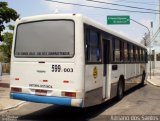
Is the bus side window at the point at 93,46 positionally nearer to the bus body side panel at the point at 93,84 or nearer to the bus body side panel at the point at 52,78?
the bus body side panel at the point at 93,84

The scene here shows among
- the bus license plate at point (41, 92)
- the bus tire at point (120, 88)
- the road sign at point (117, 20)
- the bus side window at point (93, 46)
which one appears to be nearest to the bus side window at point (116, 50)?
the bus tire at point (120, 88)

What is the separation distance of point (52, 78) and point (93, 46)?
1.81 m

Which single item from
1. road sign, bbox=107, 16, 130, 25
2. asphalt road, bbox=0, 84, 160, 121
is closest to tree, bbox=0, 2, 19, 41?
asphalt road, bbox=0, 84, 160, 121

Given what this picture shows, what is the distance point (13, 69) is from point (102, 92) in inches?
128

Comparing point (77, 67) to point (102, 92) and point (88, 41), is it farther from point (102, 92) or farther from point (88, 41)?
point (102, 92)

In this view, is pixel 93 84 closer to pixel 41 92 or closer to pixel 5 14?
pixel 41 92

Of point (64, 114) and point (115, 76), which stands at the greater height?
point (115, 76)

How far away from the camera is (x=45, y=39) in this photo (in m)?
10.6

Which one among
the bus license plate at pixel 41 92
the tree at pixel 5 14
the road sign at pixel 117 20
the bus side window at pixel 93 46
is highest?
the road sign at pixel 117 20

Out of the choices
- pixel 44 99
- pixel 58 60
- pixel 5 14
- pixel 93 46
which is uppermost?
pixel 5 14

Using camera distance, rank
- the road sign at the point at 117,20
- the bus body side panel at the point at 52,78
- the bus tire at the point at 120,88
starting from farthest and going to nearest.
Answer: the road sign at the point at 117,20 < the bus tire at the point at 120,88 < the bus body side panel at the point at 52,78

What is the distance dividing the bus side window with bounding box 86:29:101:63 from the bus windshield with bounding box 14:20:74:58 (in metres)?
0.66

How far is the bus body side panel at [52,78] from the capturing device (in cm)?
990

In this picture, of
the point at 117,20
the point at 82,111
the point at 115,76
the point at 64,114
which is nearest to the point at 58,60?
the point at 64,114
